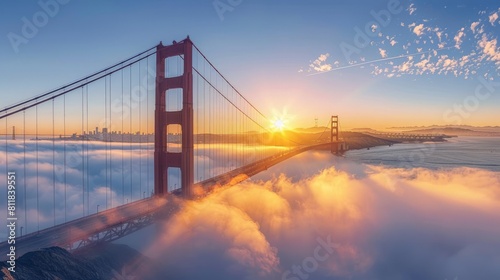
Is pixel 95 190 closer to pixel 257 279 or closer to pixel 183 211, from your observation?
pixel 257 279

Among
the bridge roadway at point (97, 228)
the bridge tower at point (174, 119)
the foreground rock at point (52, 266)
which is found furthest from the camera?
the bridge tower at point (174, 119)

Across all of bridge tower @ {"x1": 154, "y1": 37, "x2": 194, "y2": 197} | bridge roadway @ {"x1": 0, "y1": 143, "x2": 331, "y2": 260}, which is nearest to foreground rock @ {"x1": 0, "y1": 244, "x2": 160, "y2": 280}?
bridge roadway @ {"x1": 0, "y1": 143, "x2": 331, "y2": 260}

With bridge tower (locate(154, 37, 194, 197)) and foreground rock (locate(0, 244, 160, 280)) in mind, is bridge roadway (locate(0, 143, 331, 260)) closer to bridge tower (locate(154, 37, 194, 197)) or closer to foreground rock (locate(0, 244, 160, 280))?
foreground rock (locate(0, 244, 160, 280))

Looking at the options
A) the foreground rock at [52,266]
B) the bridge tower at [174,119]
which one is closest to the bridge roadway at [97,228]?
the foreground rock at [52,266]

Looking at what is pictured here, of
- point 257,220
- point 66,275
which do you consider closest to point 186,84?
point 66,275

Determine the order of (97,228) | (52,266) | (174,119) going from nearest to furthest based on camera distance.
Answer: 1. (52,266)
2. (97,228)
3. (174,119)

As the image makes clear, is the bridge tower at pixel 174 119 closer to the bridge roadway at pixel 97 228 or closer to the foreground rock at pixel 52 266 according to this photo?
the bridge roadway at pixel 97 228

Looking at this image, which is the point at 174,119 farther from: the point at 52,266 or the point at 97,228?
the point at 52,266

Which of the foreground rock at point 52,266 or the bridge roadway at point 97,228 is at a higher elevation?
the bridge roadway at point 97,228

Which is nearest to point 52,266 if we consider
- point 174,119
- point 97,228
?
point 97,228
